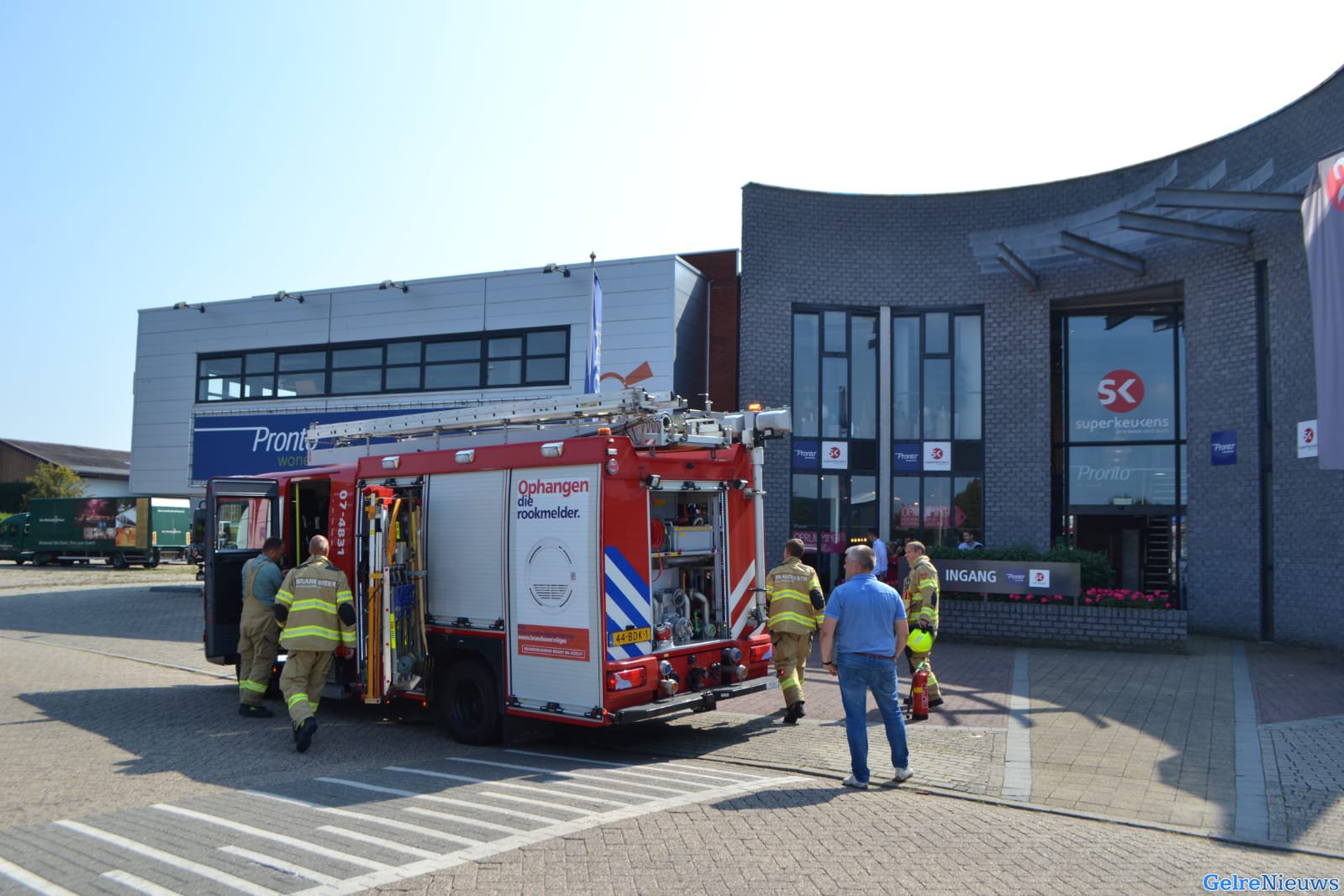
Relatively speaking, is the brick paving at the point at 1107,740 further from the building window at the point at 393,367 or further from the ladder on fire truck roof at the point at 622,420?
the building window at the point at 393,367

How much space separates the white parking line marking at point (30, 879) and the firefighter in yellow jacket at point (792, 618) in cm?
587

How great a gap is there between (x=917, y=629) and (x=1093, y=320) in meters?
12.1

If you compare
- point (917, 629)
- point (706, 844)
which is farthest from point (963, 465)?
point (706, 844)

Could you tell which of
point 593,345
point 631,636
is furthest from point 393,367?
point 631,636

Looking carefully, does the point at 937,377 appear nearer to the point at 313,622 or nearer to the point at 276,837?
the point at 313,622

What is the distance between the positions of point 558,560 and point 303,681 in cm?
258

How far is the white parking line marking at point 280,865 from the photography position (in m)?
4.79

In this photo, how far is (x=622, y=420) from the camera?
8.12 meters

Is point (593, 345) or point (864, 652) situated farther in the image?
point (593, 345)

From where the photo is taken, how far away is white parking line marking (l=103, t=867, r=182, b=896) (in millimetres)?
4703

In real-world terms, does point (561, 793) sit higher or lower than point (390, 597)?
lower

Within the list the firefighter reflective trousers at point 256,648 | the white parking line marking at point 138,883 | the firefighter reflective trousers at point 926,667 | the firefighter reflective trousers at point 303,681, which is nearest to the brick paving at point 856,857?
the white parking line marking at point 138,883

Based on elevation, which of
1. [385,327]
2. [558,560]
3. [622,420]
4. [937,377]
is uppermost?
[385,327]

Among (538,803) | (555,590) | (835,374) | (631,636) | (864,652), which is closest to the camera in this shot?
(538,803)
